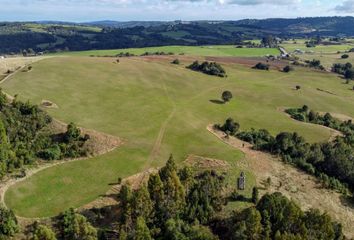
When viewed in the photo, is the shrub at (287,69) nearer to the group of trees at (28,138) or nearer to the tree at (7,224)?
the group of trees at (28,138)

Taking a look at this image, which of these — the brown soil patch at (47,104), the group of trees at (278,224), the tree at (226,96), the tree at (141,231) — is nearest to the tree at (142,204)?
the tree at (141,231)

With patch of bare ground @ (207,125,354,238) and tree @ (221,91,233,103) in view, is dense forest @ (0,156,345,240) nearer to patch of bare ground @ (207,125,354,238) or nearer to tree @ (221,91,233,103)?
patch of bare ground @ (207,125,354,238)

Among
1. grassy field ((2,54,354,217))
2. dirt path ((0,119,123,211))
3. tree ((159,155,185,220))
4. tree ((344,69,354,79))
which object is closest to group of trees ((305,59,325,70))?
tree ((344,69,354,79))

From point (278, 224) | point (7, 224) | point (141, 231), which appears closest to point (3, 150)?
point (7, 224)

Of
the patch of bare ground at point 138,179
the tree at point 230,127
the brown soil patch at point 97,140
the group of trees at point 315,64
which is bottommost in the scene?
the patch of bare ground at point 138,179

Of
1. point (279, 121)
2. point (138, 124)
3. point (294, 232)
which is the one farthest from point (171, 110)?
point (294, 232)

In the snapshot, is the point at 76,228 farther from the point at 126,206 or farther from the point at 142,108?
the point at 142,108

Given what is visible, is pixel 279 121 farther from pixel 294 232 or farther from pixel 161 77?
pixel 294 232
